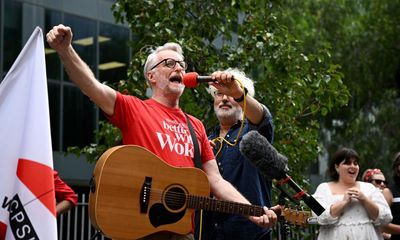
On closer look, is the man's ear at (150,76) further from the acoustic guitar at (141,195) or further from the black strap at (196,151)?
the acoustic guitar at (141,195)

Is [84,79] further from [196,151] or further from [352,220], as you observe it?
[352,220]

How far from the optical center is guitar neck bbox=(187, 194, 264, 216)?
15.4ft

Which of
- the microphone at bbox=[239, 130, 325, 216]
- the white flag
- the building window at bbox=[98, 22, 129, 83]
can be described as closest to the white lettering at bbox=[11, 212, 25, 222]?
the white flag

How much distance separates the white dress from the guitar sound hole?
265 cm

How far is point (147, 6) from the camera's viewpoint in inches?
375

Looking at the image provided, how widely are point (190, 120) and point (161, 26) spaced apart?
4.21 meters

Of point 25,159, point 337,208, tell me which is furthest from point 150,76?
point 337,208

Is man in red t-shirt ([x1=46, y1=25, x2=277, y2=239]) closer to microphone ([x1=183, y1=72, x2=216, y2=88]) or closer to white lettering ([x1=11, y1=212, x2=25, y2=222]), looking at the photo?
microphone ([x1=183, y1=72, x2=216, y2=88])

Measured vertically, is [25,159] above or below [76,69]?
below

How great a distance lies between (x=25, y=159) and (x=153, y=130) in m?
1.09

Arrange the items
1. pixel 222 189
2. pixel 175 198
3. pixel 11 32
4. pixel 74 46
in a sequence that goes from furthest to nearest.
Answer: pixel 74 46 < pixel 11 32 < pixel 222 189 < pixel 175 198

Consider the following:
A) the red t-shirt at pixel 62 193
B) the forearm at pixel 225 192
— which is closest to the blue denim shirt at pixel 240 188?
the forearm at pixel 225 192

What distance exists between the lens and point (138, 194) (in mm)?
4441

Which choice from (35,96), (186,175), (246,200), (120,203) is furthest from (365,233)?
(35,96)
